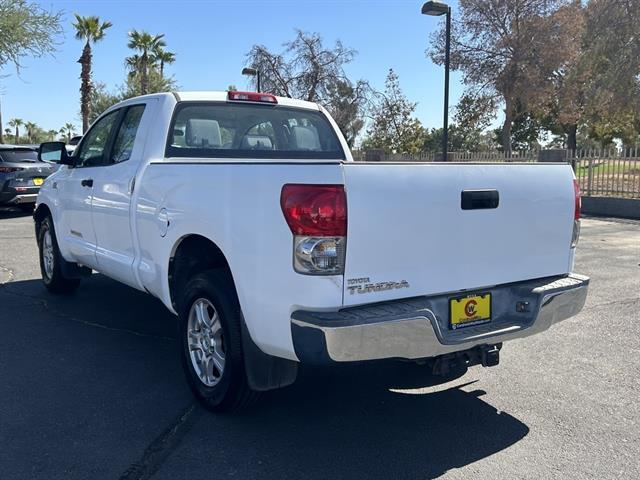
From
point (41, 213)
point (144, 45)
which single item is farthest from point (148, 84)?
point (41, 213)

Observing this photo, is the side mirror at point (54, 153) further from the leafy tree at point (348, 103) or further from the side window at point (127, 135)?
the leafy tree at point (348, 103)

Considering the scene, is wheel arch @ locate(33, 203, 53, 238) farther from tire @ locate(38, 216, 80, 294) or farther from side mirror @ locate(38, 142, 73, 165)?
side mirror @ locate(38, 142, 73, 165)

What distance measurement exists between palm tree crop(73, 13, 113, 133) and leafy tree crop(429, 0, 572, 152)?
18.2 meters

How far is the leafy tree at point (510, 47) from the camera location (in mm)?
26391

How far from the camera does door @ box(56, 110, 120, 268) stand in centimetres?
552

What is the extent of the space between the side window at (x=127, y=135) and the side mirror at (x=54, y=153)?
115 centimetres

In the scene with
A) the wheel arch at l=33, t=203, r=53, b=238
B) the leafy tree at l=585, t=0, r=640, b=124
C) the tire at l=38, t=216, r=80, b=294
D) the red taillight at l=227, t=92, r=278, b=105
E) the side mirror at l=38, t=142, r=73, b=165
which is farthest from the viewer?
the leafy tree at l=585, t=0, r=640, b=124

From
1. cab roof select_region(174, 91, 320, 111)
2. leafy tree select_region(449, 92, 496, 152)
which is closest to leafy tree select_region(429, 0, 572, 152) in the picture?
leafy tree select_region(449, 92, 496, 152)

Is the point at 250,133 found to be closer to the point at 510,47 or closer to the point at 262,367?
the point at 262,367

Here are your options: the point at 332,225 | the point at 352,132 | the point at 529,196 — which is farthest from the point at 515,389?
the point at 352,132

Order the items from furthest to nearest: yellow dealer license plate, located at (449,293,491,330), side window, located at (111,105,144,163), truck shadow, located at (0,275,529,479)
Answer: side window, located at (111,105,144,163)
yellow dealer license plate, located at (449,293,491,330)
truck shadow, located at (0,275,529,479)

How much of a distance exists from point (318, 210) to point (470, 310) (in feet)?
3.57

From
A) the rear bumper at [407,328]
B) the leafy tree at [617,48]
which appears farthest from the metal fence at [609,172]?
the rear bumper at [407,328]

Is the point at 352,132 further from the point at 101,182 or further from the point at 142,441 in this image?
the point at 142,441
